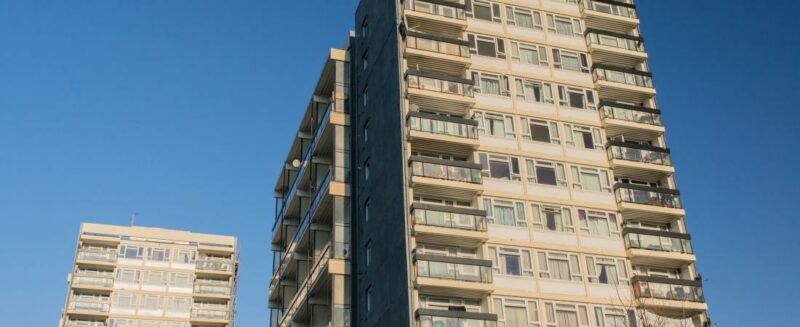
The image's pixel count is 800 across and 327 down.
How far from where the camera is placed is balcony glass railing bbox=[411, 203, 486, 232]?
4347 centimetres

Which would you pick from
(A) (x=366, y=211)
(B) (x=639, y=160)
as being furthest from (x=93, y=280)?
(B) (x=639, y=160)

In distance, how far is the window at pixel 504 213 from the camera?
149ft

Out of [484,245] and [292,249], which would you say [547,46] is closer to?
[484,245]

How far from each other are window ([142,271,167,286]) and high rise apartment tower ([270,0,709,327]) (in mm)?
48232

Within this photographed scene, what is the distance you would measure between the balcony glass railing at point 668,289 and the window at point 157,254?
66.8 metres

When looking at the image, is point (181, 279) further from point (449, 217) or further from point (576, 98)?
point (449, 217)

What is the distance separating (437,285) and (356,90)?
17.7m

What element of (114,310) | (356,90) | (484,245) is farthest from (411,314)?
(114,310)

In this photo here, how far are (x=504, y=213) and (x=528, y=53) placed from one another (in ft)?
36.0

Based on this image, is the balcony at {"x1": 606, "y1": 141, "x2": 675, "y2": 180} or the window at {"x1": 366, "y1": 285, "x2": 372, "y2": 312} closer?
the window at {"x1": 366, "y1": 285, "x2": 372, "y2": 312}

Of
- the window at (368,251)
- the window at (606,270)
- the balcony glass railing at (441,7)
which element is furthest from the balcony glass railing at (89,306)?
the window at (606,270)

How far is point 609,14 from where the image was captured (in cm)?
5491

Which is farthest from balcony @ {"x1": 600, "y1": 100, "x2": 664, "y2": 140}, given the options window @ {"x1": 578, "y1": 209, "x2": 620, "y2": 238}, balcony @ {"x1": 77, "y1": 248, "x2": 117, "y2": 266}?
balcony @ {"x1": 77, "y1": 248, "x2": 117, "y2": 266}

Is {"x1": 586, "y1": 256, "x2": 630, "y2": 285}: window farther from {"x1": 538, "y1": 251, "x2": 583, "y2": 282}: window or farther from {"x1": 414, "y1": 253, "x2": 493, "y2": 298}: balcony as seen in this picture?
{"x1": 414, "y1": 253, "x2": 493, "y2": 298}: balcony
